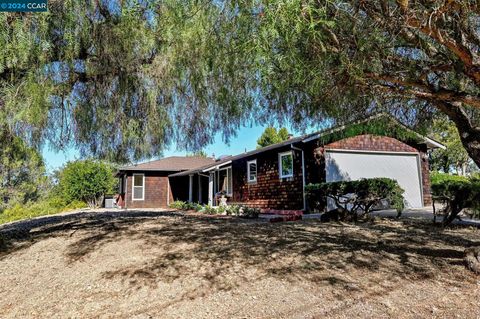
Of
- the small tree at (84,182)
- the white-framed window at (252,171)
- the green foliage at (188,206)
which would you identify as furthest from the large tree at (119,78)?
the small tree at (84,182)

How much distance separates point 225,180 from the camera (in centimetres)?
2075

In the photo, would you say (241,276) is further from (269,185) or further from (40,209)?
(40,209)

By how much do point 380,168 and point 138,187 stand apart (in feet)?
49.6

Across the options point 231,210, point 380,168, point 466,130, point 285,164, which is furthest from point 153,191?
point 466,130

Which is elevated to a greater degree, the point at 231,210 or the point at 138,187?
the point at 138,187

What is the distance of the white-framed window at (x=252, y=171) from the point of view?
657 inches

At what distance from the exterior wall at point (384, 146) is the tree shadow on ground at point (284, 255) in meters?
6.01

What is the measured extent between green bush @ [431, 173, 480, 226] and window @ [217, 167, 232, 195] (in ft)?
40.6

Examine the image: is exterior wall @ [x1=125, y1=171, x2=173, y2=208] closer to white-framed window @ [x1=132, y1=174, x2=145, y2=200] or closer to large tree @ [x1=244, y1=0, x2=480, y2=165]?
white-framed window @ [x1=132, y1=174, x2=145, y2=200]

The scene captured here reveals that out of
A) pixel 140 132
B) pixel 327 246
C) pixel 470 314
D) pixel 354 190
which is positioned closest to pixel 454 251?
pixel 327 246

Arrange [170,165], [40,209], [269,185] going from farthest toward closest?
[170,165], [40,209], [269,185]

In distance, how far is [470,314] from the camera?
3.48 metres

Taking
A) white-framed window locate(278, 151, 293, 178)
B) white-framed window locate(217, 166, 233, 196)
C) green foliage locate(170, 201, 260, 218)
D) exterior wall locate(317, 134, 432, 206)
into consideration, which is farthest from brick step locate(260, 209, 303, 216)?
white-framed window locate(217, 166, 233, 196)

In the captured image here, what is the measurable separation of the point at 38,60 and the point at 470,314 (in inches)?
264
